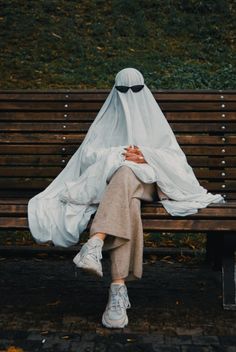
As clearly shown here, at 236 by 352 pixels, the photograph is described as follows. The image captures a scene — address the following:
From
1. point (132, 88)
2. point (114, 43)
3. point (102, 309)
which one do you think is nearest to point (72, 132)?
point (132, 88)

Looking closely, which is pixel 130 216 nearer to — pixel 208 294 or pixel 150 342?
pixel 150 342

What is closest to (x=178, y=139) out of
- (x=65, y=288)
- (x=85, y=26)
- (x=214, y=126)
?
(x=214, y=126)

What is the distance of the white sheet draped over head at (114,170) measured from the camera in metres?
4.91

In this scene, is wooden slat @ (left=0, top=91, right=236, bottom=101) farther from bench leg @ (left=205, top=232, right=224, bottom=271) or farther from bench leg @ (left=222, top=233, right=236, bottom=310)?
bench leg @ (left=222, top=233, right=236, bottom=310)

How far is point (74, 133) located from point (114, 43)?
25.9 ft

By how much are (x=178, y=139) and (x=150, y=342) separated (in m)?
1.94

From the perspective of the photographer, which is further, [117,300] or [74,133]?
[74,133]

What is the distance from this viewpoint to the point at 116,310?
4711 mm

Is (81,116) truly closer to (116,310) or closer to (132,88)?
(132,88)

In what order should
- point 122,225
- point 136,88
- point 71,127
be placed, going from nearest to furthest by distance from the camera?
1. point 122,225
2. point 136,88
3. point 71,127

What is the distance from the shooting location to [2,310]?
5.13 m

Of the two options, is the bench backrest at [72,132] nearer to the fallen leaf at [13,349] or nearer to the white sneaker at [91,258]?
the white sneaker at [91,258]

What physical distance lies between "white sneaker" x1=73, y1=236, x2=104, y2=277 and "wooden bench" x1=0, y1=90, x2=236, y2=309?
128 cm

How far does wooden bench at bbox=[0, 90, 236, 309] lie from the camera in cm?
592
